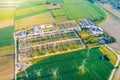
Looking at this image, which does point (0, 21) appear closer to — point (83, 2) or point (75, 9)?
point (75, 9)

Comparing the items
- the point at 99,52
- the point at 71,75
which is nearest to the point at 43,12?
the point at 99,52

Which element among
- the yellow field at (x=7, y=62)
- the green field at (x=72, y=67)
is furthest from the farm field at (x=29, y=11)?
the green field at (x=72, y=67)

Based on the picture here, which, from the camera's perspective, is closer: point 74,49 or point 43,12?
point 74,49

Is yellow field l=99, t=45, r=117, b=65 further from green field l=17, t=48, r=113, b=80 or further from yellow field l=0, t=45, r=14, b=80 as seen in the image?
yellow field l=0, t=45, r=14, b=80

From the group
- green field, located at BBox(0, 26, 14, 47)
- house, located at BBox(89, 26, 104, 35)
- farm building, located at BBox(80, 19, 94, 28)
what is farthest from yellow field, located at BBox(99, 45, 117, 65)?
green field, located at BBox(0, 26, 14, 47)

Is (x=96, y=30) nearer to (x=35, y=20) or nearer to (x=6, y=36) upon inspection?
(x=35, y=20)
